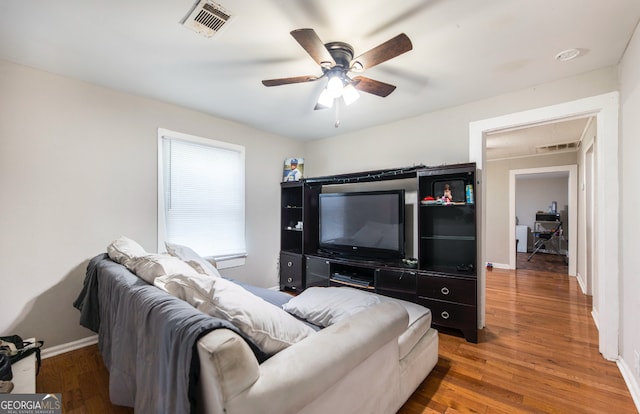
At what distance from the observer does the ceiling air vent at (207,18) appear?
1.57m

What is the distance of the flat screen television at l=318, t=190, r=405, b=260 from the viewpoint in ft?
10.6

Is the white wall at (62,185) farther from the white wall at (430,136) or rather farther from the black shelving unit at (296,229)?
the white wall at (430,136)

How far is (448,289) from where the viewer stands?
2.66 metres

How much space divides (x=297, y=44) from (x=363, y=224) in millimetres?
2211

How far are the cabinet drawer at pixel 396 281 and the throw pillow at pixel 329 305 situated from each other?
3.93 ft

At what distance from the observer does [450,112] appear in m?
3.08

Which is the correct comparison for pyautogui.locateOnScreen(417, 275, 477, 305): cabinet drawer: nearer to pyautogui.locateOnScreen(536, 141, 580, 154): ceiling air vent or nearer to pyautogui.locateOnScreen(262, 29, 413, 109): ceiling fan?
pyautogui.locateOnScreen(262, 29, 413, 109): ceiling fan

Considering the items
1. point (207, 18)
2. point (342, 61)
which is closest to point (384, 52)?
point (342, 61)

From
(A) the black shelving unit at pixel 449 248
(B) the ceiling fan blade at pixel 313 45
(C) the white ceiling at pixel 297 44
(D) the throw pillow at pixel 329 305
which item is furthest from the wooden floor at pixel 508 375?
(C) the white ceiling at pixel 297 44

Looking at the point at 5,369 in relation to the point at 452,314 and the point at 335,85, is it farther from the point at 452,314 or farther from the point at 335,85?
the point at 452,314

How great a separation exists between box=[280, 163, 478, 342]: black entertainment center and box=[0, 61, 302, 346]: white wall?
78.5 inches

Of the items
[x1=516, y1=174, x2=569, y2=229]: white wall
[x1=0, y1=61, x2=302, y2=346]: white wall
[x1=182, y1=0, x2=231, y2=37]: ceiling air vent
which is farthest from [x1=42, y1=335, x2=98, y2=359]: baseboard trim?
[x1=516, y1=174, x2=569, y2=229]: white wall

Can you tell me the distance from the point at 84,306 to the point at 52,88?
188 centimetres

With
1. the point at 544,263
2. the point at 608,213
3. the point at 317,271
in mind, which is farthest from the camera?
the point at 544,263
